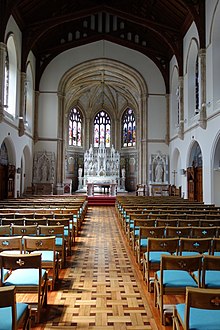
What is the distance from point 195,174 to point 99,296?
13942 millimetres

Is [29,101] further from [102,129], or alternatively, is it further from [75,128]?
[102,129]

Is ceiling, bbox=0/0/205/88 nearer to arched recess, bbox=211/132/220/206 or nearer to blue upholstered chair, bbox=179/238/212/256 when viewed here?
arched recess, bbox=211/132/220/206

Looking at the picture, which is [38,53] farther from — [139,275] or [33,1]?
[139,275]

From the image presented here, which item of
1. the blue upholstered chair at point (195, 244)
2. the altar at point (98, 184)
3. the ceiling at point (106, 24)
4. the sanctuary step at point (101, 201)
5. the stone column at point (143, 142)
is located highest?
the ceiling at point (106, 24)

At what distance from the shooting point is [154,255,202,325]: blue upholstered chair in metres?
3.23

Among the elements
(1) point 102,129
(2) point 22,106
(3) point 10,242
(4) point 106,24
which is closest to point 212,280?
(3) point 10,242

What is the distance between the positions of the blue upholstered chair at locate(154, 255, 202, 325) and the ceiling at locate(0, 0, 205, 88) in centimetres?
1405

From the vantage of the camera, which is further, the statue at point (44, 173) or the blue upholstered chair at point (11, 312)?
the statue at point (44, 173)

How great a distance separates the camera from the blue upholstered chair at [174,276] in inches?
127

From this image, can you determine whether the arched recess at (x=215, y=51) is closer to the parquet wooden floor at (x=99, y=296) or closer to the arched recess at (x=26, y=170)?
the parquet wooden floor at (x=99, y=296)

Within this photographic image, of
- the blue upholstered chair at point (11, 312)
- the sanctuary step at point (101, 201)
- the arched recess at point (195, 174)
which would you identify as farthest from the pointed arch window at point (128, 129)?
the blue upholstered chair at point (11, 312)

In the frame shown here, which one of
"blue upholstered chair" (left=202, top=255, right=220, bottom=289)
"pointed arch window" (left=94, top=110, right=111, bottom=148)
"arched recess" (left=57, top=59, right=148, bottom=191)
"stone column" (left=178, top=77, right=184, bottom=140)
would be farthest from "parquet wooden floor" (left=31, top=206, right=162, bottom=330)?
"pointed arch window" (left=94, top=110, right=111, bottom=148)

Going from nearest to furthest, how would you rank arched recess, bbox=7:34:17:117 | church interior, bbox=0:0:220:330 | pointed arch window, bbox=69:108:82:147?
1. church interior, bbox=0:0:220:330
2. arched recess, bbox=7:34:17:117
3. pointed arch window, bbox=69:108:82:147

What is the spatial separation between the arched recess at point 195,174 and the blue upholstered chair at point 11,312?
48.0ft
